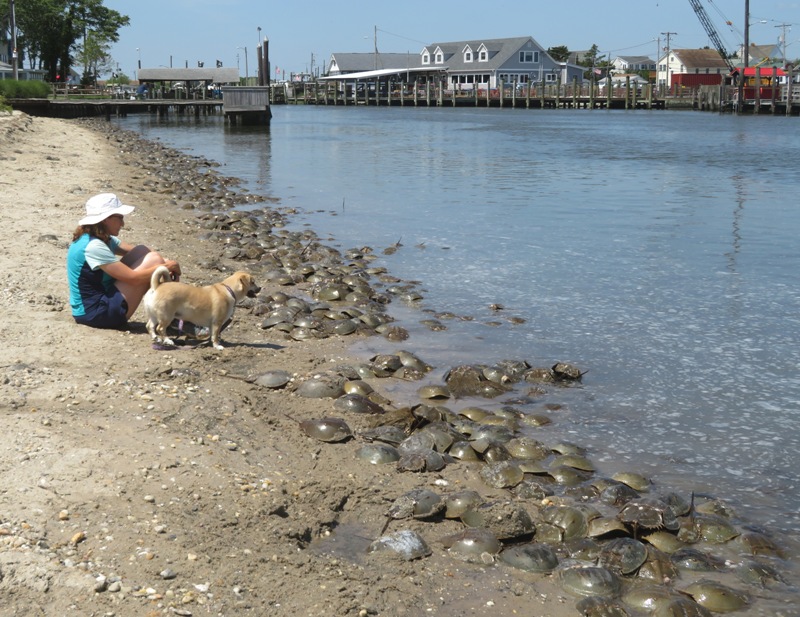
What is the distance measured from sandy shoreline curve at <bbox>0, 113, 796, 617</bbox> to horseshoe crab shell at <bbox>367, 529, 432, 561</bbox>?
5 cm

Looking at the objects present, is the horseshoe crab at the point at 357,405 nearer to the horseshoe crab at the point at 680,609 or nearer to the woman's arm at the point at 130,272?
the woman's arm at the point at 130,272

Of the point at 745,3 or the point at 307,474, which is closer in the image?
the point at 307,474

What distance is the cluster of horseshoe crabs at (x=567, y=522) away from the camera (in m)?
4.56

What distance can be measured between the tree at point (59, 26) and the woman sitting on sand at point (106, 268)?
91.0 metres

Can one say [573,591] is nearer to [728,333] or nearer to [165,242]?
[728,333]

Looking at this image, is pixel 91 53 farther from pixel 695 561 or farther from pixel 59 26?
pixel 695 561

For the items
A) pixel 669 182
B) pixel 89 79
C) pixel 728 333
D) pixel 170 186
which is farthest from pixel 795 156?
pixel 89 79

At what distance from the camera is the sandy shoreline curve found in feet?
13.0

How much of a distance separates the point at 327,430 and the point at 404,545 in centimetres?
160

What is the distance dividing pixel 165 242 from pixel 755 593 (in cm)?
1048

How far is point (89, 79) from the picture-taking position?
10512 centimetres

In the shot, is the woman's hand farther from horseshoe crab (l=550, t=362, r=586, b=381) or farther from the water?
horseshoe crab (l=550, t=362, r=586, b=381)

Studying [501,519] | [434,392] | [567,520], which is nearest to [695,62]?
[434,392]

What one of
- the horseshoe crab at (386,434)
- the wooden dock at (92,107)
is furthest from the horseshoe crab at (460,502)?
the wooden dock at (92,107)
